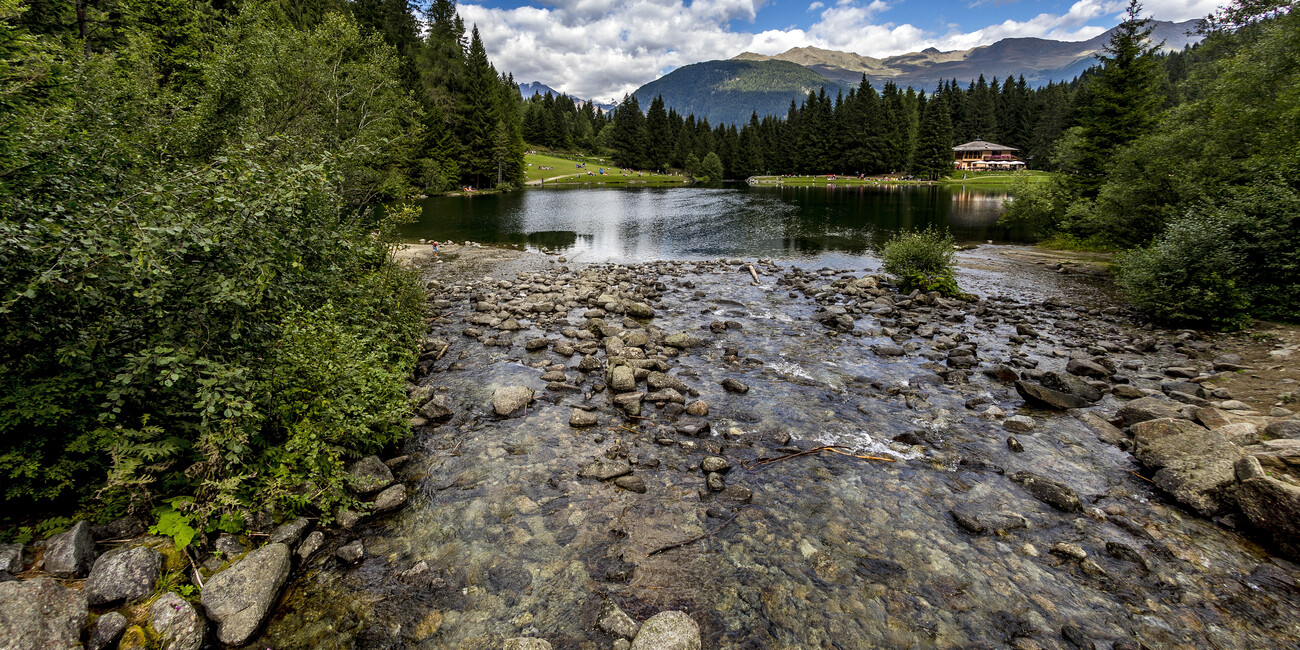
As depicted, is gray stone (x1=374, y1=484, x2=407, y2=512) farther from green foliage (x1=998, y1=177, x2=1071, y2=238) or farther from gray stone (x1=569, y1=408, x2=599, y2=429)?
green foliage (x1=998, y1=177, x2=1071, y2=238)

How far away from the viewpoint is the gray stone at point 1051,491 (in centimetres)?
771

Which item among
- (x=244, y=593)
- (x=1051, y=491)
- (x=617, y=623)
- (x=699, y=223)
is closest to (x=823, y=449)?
(x=1051, y=491)

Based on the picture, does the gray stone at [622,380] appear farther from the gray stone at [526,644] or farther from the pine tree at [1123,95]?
the pine tree at [1123,95]

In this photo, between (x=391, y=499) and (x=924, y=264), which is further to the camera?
(x=924, y=264)

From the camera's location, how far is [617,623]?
5656mm

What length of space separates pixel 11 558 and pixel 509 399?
6.95 m

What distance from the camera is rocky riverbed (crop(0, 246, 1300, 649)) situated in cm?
570

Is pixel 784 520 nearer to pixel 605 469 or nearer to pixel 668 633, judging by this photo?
pixel 668 633

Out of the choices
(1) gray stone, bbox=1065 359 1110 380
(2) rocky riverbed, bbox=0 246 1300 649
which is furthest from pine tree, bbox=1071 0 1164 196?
(1) gray stone, bbox=1065 359 1110 380

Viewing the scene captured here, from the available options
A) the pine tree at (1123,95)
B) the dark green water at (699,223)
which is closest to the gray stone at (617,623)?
the dark green water at (699,223)

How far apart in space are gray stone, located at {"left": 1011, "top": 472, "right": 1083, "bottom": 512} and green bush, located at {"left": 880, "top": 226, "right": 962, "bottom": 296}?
14717mm

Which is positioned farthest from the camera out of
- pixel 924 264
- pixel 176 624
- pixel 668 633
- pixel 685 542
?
pixel 924 264

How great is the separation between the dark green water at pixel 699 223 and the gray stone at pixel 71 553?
27925 millimetres

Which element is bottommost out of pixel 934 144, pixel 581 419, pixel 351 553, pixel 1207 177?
pixel 351 553
